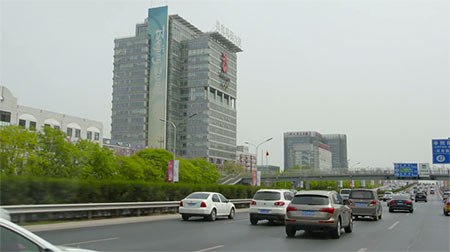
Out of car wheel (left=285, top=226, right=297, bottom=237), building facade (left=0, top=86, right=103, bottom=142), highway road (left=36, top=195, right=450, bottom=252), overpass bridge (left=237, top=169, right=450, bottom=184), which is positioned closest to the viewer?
highway road (left=36, top=195, right=450, bottom=252)

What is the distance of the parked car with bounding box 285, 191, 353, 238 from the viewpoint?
1397cm

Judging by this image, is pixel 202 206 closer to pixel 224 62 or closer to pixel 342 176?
pixel 342 176

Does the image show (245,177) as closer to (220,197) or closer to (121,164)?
(121,164)

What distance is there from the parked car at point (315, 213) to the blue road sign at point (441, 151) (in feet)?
98.1

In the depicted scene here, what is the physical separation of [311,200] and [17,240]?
1175 centimetres

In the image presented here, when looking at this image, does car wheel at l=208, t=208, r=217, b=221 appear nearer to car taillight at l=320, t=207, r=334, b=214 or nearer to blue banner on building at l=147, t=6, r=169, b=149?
car taillight at l=320, t=207, r=334, b=214

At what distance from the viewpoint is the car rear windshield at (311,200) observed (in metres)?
14.2

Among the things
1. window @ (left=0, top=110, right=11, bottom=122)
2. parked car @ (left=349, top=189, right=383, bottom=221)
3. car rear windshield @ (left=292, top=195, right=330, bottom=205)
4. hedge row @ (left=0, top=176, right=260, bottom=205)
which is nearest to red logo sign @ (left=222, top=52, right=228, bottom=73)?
window @ (left=0, top=110, right=11, bottom=122)

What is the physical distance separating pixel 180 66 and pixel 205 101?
65.4 feet

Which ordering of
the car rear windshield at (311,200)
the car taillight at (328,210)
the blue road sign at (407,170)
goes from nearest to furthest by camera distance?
1. the car taillight at (328,210)
2. the car rear windshield at (311,200)
3. the blue road sign at (407,170)

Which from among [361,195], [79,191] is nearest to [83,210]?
[79,191]

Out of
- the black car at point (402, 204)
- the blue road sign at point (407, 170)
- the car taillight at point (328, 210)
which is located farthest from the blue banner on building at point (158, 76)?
the car taillight at point (328, 210)

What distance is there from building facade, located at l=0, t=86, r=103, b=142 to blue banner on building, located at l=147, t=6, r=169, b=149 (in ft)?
140

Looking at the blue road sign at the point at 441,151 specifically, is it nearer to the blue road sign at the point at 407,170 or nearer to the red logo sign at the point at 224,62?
the blue road sign at the point at 407,170
